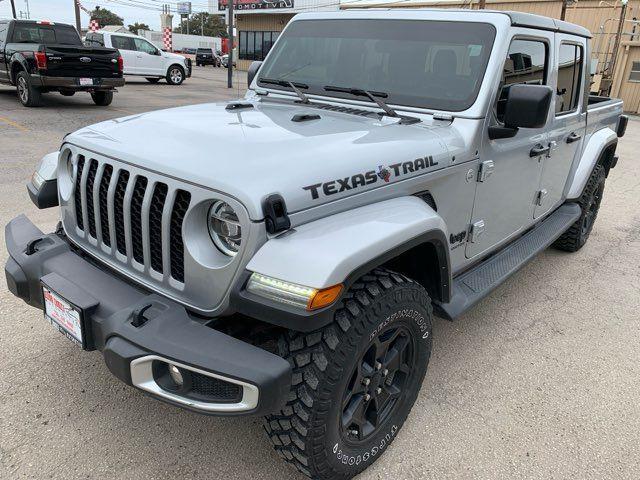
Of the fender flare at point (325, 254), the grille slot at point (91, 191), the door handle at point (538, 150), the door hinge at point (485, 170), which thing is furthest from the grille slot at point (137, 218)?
the door handle at point (538, 150)

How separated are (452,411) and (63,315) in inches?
75.7

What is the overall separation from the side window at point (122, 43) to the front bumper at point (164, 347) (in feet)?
64.1

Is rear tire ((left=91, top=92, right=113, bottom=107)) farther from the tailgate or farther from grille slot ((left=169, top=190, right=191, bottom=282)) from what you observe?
grille slot ((left=169, top=190, right=191, bottom=282))

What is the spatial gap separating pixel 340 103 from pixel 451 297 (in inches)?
52.2

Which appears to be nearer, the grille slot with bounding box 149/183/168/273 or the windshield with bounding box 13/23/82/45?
the grille slot with bounding box 149/183/168/273

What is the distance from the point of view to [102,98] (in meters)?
13.2

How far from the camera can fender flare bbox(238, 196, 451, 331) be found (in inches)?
68.3

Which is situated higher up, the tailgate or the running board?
the tailgate

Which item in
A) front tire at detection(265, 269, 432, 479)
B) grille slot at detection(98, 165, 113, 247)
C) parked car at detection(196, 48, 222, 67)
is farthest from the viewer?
parked car at detection(196, 48, 222, 67)

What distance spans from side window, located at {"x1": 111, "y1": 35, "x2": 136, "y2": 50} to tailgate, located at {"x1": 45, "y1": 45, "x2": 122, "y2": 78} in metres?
7.67

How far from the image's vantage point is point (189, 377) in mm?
1830

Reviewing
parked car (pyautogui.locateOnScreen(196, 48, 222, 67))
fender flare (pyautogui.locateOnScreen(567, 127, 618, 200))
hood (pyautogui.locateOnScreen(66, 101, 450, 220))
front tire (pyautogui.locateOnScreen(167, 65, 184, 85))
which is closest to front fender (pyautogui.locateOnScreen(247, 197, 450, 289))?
hood (pyautogui.locateOnScreen(66, 101, 450, 220))

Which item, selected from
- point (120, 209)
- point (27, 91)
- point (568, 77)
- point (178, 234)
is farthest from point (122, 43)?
point (178, 234)

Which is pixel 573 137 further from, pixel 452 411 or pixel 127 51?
pixel 127 51
